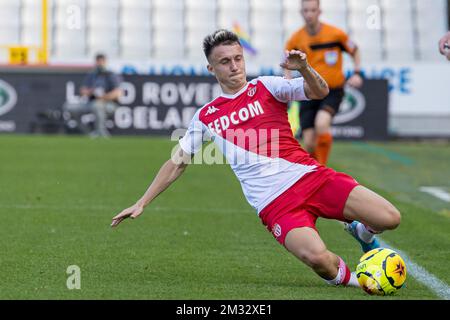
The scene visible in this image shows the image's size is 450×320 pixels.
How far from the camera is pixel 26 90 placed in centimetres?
2456

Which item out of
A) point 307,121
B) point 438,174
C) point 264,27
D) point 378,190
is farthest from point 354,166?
point 264,27

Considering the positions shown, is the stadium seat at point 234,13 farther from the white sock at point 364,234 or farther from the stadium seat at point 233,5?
the white sock at point 364,234

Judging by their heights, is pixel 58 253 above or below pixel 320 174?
below

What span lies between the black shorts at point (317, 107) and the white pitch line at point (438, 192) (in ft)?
5.97

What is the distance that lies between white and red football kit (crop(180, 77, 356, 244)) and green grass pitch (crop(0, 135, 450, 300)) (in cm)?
50

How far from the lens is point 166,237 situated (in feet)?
28.4

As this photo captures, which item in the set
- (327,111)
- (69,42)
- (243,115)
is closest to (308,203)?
(243,115)

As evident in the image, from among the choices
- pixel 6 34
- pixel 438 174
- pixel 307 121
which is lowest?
pixel 438 174

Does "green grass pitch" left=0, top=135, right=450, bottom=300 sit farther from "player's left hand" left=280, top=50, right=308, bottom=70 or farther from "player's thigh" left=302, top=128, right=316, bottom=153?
"player's left hand" left=280, top=50, right=308, bottom=70

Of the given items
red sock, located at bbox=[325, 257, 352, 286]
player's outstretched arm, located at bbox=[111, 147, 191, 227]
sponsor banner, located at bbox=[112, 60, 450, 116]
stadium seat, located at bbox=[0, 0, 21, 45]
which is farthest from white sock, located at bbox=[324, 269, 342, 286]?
stadium seat, located at bbox=[0, 0, 21, 45]

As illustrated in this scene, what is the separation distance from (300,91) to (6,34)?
2568 centimetres

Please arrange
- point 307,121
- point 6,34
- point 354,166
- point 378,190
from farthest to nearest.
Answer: point 6,34
point 354,166
point 378,190
point 307,121

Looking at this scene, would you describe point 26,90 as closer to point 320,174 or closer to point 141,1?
point 141,1

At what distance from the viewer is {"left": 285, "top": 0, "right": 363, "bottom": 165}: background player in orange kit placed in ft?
38.7
